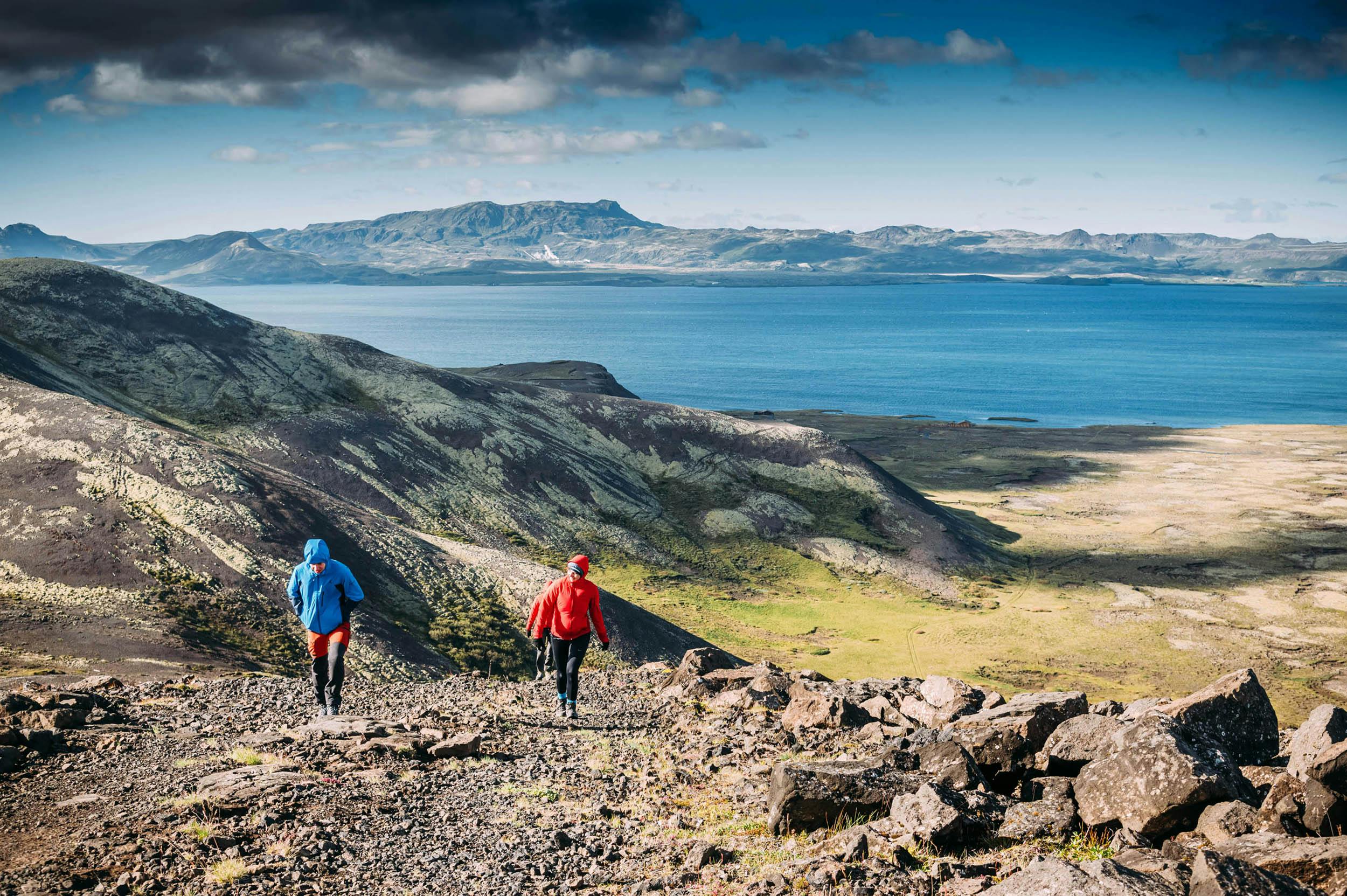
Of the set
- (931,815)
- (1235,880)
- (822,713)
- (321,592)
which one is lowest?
(822,713)

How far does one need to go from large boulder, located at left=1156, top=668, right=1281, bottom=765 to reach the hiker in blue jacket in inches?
476

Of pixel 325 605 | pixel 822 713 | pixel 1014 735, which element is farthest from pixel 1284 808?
pixel 325 605

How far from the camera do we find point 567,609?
17156 millimetres

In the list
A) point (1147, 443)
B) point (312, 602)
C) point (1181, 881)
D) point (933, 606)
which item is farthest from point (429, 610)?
point (1147, 443)

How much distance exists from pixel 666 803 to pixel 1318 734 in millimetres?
8321

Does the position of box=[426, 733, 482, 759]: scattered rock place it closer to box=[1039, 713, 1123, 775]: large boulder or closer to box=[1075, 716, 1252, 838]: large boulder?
box=[1039, 713, 1123, 775]: large boulder

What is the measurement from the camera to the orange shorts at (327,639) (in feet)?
50.1

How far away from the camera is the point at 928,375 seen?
179000 millimetres

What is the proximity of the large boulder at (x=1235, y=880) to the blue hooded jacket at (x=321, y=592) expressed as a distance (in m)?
11.7

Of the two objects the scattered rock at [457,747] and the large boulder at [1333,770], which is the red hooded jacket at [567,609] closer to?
the scattered rock at [457,747]

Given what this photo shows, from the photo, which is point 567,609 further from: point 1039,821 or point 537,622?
point 1039,821

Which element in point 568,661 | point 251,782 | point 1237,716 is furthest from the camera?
point 568,661

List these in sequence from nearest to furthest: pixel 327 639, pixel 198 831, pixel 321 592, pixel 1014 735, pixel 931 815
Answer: pixel 198 831 → pixel 931 815 → pixel 1014 735 → pixel 321 592 → pixel 327 639

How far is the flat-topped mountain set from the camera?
24.9 meters
